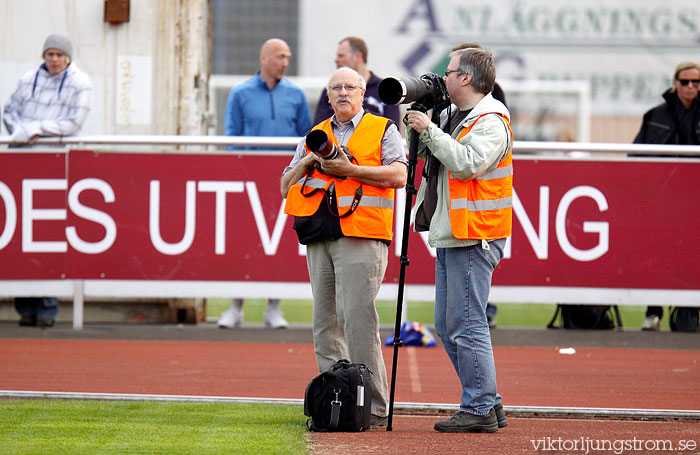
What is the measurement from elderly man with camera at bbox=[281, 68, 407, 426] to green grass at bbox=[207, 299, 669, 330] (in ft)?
17.4

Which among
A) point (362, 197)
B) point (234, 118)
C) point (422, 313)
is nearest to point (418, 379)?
point (362, 197)

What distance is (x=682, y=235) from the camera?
1089cm

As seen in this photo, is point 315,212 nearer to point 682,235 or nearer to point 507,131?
point 507,131

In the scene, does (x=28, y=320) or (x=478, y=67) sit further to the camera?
(x=28, y=320)

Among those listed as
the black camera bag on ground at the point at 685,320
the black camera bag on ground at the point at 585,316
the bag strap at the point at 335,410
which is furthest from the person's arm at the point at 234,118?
the bag strap at the point at 335,410

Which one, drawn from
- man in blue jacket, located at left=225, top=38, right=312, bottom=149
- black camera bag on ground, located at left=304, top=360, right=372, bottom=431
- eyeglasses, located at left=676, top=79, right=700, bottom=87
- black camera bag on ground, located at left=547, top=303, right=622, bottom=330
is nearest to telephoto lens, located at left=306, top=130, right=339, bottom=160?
black camera bag on ground, located at left=304, top=360, right=372, bottom=431

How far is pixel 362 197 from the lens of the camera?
6.84 m

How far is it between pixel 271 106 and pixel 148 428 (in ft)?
17.6

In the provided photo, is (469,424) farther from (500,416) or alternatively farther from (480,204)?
(480,204)

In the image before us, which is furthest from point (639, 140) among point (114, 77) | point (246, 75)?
point (246, 75)

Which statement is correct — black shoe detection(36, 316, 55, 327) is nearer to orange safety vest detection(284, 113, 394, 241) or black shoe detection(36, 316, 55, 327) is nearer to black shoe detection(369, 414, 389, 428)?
orange safety vest detection(284, 113, 394, 241)

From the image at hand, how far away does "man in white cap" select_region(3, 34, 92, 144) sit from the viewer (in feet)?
36.6

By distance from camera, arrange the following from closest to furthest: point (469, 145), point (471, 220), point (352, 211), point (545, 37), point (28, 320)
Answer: point (469, 145) → point (471, 220) → point (352, 211) → point (28, 320) → point (545, 37)

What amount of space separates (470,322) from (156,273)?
4.96 metres
